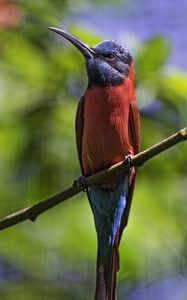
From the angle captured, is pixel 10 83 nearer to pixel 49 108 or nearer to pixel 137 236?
pixel 49 108

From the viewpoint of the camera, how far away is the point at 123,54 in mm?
2674

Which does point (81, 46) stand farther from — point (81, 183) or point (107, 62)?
point (81, 183)

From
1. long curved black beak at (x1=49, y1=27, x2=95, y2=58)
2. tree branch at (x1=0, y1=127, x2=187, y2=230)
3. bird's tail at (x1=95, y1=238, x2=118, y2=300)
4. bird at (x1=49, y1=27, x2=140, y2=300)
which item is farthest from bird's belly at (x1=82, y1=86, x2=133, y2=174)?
tree branch at (x1=0, y1=127, x2=187, y2=230)

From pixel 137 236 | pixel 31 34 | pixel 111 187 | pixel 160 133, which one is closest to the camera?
pixel 111 187

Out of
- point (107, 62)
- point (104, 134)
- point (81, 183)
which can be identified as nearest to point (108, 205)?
point (104, 134)

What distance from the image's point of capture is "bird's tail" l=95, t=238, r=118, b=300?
2.31 metres

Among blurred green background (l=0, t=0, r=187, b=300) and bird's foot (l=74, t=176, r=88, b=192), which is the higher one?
blurred green background (l=0, t=0, r=187, b=300)

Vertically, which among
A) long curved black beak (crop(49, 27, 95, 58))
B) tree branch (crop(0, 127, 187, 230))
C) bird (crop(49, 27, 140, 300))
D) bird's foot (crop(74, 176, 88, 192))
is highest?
long curved black beak (crop(49, 27, 95, 58))

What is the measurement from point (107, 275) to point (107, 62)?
0.60 meters

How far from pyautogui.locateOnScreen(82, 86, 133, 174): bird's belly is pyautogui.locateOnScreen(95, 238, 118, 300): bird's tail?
231 mm

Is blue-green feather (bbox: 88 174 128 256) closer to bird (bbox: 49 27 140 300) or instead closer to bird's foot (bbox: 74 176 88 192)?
bird (bbox: 49 27 140 300)

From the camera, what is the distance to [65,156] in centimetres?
298

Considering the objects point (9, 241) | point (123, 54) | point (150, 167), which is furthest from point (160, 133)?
point (9, 241)

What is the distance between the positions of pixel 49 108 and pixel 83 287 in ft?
2.13
